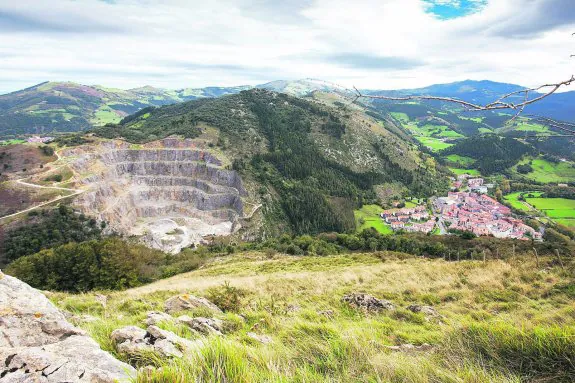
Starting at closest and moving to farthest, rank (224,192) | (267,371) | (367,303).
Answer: (267,371) → (367,303) → (224,192)

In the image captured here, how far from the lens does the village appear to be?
6475 cm

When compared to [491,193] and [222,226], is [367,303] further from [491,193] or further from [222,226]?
[491,193]

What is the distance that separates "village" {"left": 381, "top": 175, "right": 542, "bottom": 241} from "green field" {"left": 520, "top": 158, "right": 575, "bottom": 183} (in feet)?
138

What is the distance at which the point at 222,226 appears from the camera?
62125mm

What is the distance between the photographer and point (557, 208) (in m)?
81.5

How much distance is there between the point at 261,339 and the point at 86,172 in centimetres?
7105

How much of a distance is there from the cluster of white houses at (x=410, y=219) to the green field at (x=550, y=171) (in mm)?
74672

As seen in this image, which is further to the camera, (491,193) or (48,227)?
(491,193)

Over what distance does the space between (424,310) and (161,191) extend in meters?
72.1

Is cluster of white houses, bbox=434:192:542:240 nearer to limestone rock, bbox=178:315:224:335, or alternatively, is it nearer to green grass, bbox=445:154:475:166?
green grass, bbox=445:154:475:166

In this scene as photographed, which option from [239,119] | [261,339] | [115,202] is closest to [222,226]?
[115,202]

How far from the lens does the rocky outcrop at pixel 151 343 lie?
10.5 feet

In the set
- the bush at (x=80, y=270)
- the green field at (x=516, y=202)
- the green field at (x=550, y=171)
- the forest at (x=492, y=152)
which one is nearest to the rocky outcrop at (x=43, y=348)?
the bush at (x=80, y=270)

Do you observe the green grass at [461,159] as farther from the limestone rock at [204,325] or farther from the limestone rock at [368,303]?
the limestone rock at [204,325]
